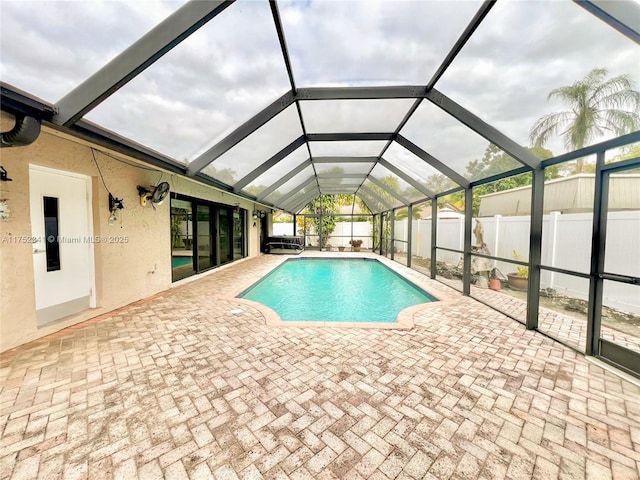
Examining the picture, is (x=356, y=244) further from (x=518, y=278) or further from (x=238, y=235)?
(x=518, y=278)

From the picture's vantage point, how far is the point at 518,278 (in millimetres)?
6453

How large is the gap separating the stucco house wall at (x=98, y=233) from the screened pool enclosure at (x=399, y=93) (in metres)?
0.62

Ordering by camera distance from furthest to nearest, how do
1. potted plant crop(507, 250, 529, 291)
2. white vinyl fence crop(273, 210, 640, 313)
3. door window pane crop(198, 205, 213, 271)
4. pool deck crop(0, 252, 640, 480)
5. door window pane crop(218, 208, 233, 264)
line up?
door window pane crop(218, 208, 233, 264), door window pane crop(198, 205, 213, 271), potted plant crop(507, 250, 529, 291), white vinyl fence crop(273, 210, 640, 313), pool deck crop(0, 252, 640, 480)

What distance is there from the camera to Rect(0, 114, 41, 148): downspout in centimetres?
260

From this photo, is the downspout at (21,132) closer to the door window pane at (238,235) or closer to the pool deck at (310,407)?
the pool deck at (310,407)

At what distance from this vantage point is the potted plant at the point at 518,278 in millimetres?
6348

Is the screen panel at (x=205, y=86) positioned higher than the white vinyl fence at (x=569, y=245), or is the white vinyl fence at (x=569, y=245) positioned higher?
the screen panel at (x=205, y=86)

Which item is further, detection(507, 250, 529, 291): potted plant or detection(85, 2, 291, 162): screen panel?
detection(507, 250, 529, 291): potted plant

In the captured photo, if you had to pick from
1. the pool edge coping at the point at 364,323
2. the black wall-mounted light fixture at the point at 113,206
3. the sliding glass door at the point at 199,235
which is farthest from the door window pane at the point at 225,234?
the black wall-mounted light fixture at the point at 113,206

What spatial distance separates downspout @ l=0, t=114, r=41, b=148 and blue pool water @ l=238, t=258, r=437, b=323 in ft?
13.9

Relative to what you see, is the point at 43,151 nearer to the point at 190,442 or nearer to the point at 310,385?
the point at 190,442

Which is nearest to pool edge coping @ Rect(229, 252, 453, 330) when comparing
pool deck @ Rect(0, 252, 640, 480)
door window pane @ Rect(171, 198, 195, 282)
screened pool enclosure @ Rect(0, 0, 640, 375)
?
pool deck @ Rect(0, 252, 640, 480)

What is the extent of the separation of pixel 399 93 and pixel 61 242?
18.8ft

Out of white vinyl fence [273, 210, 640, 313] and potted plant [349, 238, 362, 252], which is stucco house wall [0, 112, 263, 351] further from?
potted plant [349, 238, 362, 252]
